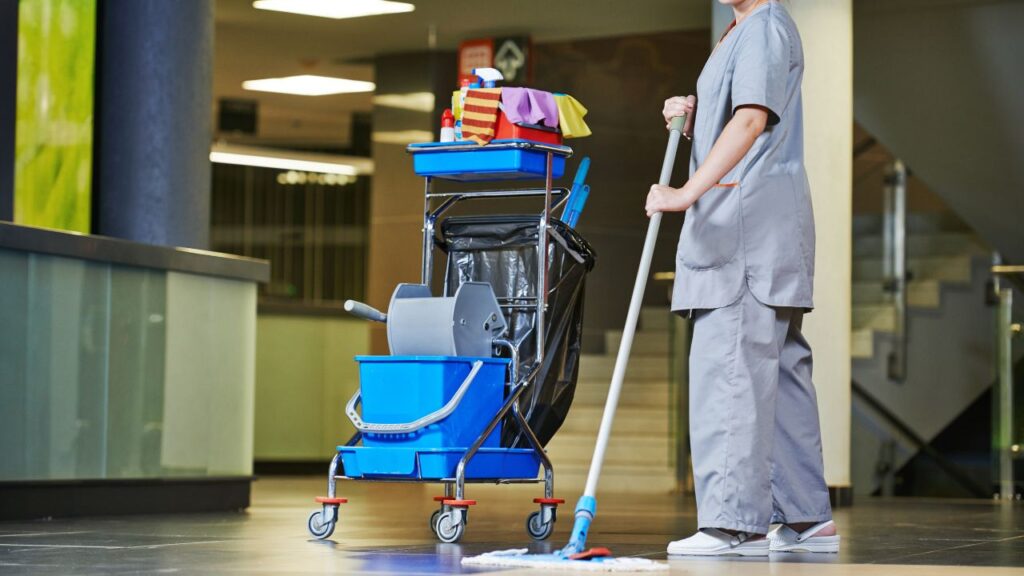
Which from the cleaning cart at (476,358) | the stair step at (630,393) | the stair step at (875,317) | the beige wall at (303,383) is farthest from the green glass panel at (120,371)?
the stair step at (875,317)

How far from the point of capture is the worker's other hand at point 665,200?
3809mm

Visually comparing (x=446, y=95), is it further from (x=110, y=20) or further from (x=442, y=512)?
(x=442, y=512)

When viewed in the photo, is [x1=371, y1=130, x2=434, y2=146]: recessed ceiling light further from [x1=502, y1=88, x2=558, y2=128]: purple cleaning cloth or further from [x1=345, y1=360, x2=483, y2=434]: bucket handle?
Answer: [x1=345, y1=360, x2=483, y2=434]: bucket handle

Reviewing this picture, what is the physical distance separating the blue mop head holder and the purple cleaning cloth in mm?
1488

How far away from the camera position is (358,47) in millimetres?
11234

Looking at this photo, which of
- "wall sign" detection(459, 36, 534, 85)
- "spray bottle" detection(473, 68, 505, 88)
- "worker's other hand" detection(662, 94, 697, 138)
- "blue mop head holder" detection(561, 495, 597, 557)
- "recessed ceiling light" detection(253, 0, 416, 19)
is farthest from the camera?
"wall sign" detection(459, 36, 534, 85)

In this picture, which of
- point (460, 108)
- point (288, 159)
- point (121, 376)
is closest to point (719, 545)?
point (460, 108)

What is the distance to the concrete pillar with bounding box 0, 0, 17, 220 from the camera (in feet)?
20.4

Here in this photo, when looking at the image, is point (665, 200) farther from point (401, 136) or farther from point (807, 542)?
point (401, 136)

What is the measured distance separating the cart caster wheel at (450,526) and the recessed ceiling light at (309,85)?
8181 mm

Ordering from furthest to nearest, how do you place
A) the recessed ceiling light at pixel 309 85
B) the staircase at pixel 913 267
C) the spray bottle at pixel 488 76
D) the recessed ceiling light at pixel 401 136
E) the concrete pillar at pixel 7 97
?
the recessed ceiling light at pixel 309 85 < the staircase at pixel 913 267 < the recessed ceiling light at pixel 401 136 < the concrete pillar at pixel 7 97 < the spray bottle at pixel 488 76

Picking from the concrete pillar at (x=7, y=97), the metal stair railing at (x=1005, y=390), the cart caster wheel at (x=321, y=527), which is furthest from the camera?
the metal stair railing at (x=1005, y=390)

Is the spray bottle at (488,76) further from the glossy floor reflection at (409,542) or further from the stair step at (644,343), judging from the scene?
the stair step at (644,343)

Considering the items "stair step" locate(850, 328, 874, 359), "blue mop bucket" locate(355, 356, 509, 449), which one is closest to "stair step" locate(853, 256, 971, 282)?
"stair step" locate(850, 328, 874, 359)
